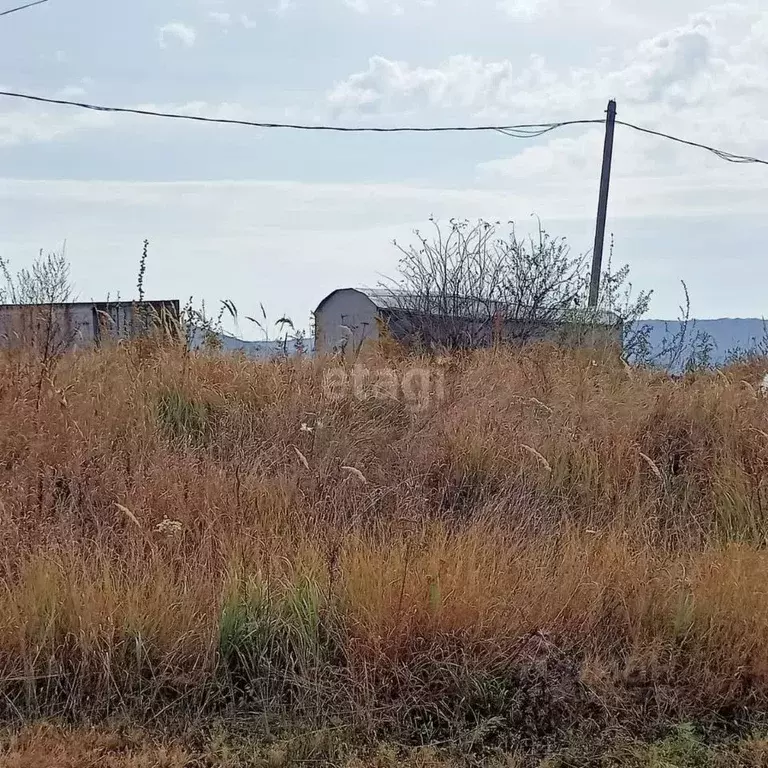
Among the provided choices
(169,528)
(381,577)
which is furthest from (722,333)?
(169,528)

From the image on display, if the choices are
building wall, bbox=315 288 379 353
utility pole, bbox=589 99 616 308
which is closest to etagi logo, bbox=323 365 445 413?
building wall, bbox=315 288 379 353

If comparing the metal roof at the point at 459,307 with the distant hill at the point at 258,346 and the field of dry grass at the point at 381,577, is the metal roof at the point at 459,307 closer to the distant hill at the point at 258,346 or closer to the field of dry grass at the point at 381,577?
the distant hill at the point at 258,346

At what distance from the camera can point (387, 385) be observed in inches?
257

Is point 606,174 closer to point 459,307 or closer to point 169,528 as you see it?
point 459,307

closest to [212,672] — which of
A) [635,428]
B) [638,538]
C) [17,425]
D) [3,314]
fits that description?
[638,538]

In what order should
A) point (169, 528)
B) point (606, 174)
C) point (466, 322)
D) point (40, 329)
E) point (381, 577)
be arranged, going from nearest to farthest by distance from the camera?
1. point (381, 577)
2. point (169, 528)
3. point (40, 329)
4. point (466, 322)
5. point (606, 174)

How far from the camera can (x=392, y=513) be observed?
13.9 ft

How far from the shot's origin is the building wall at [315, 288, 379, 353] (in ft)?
25.1

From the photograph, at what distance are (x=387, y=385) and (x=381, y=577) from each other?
11.0ft

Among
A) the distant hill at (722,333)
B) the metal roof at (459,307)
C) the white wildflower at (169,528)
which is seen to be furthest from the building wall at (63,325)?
the distant hill at (722,333)

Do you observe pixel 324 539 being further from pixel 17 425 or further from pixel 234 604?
pixel 17 425

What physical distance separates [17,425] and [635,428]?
4494 millimetres

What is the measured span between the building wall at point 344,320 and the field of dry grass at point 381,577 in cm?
218

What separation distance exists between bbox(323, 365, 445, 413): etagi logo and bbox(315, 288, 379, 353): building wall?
813 mm
